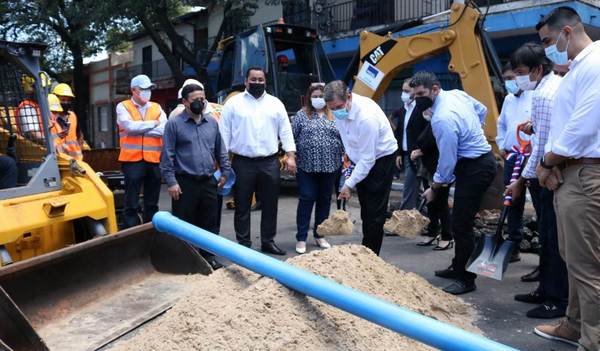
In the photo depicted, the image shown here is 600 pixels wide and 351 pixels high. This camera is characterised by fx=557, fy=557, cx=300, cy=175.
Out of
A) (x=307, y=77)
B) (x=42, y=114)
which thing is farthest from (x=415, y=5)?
(x=42, y=114)

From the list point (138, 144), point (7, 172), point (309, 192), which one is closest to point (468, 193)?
point (309, 192)

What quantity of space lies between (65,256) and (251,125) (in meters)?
2.42

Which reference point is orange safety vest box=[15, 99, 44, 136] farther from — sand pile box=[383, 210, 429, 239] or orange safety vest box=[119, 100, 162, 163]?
sand pile box=[383, 210, 429, 239]

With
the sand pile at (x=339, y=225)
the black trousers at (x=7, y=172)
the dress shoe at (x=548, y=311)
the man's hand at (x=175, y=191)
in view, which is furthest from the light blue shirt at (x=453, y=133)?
the black trousers at (x=7, y=172)

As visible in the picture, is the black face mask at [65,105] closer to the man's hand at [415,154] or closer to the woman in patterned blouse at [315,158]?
the woman in patterned blouse at [315,158]

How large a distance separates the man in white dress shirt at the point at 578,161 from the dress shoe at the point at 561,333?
508 mm

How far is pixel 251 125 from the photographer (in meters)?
5.81

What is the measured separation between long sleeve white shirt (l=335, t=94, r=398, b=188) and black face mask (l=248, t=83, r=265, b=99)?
1.36 metres

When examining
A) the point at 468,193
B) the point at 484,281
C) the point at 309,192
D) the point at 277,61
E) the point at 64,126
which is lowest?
the point at 484,281

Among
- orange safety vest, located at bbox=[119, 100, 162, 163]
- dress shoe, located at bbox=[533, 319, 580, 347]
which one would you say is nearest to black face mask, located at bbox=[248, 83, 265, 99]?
orange safety vest, located at bbox=[119, 100, 162, 163]

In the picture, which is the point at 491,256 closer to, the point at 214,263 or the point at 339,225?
the point at 214,263

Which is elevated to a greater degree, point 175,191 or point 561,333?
point 175,191

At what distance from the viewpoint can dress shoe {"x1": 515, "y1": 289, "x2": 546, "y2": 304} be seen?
4520 mm

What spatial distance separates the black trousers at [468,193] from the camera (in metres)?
4.64
